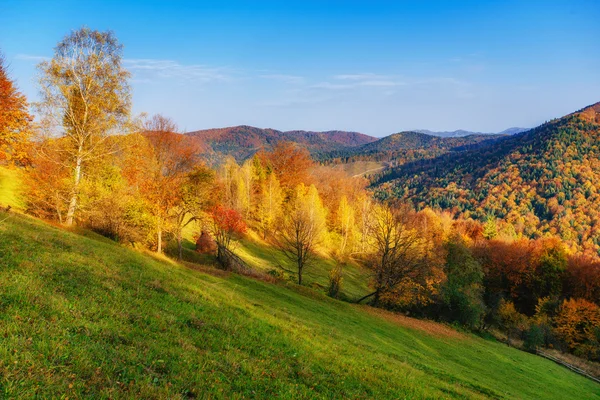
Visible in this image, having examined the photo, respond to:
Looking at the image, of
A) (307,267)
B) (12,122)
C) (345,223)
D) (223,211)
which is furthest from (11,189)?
(345,223)

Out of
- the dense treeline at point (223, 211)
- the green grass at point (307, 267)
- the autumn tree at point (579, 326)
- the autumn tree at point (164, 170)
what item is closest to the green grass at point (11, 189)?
the dense treeline at point (223, 211)

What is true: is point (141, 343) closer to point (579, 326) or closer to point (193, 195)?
point (193, 195)

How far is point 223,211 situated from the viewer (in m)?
40.3

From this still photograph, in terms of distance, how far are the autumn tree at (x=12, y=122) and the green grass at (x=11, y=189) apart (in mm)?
4108

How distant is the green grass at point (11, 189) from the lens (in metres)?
31.3

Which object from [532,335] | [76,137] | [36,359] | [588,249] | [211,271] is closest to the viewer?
[36,359]

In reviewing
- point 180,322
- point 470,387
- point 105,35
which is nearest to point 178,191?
point 105,35

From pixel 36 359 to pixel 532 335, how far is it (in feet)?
200

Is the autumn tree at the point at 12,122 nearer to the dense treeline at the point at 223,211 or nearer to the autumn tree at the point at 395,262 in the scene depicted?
the dense treeline at the point at 223,211

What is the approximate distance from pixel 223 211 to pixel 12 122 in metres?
21.5

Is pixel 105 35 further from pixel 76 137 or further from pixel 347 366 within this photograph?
pixel 347 366

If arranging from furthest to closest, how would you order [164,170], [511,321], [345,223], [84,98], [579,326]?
[345,223] < [511,321] < [579,326] < [164,170] < [84,98]

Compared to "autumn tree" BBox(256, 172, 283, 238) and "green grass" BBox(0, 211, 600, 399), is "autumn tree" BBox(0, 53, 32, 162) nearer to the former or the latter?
"green grass" BBox(0, 211, 600, 399)

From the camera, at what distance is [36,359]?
5895 mm
